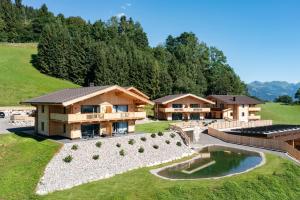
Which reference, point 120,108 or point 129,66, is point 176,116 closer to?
point 120,108

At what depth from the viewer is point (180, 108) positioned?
72938 mm

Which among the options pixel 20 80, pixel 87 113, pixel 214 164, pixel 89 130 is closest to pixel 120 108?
pixel 87 113

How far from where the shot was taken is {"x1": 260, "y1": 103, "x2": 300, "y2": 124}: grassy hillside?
9680 centimetres

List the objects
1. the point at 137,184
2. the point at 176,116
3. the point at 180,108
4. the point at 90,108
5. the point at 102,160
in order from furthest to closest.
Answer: the point at 176,116, the point at 180,108, the point at 90,108, the point at 102,160, the point at 137,184

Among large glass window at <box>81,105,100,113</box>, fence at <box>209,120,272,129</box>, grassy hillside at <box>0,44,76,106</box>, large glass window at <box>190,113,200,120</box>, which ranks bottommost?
fence at <box>209,120,272,129</box>

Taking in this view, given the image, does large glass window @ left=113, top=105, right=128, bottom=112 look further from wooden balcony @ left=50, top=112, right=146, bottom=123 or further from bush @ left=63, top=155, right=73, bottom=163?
bush @ left=63, top=155, right=73, bottom=163

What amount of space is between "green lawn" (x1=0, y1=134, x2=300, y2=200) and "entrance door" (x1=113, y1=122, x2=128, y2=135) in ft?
32.5

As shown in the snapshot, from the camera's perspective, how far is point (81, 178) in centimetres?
3366

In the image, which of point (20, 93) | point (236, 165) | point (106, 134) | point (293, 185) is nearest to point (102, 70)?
point (20, 93)

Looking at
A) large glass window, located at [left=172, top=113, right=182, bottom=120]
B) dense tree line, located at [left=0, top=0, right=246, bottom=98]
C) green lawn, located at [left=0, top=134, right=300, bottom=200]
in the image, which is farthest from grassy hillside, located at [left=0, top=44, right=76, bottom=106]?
green lawn, located at [left=0, top=134, right=300, bottom=200]

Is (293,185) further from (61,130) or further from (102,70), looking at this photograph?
(102,70)

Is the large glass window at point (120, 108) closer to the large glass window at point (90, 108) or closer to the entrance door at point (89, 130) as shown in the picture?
the large glass window at point (90, 108)

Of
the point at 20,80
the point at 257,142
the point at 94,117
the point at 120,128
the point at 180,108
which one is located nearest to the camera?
the point at 94,117

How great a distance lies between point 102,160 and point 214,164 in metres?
14.5
